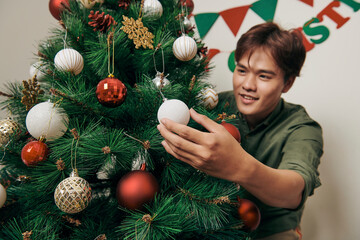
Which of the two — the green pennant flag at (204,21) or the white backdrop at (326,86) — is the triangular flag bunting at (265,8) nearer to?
the white backdrop at (326,86)

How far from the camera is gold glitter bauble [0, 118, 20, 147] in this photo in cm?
58

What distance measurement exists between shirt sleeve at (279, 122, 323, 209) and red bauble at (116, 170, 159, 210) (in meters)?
0.35

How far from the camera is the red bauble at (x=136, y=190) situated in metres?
0.50

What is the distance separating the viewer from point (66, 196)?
1.51 feet

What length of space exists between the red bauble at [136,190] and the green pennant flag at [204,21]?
1.05 metres

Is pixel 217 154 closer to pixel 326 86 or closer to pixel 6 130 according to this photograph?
pixel 6 130

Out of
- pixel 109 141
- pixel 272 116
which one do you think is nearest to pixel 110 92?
pixel 109 141

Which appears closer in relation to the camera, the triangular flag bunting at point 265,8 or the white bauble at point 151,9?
the white bauble at point 151,9

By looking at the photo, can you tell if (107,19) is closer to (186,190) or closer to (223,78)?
(186,190)

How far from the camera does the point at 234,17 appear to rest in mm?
1328

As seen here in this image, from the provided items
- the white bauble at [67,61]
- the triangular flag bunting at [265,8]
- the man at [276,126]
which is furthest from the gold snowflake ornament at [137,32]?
the triangular flag bunting at [265,8]

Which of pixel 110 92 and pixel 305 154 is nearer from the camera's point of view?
pixel 110 92

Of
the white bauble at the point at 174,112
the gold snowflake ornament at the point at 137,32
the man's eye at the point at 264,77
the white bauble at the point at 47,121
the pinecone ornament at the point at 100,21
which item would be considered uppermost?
the pinecone ornament at the point at 100,21

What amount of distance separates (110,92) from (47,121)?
13cm
